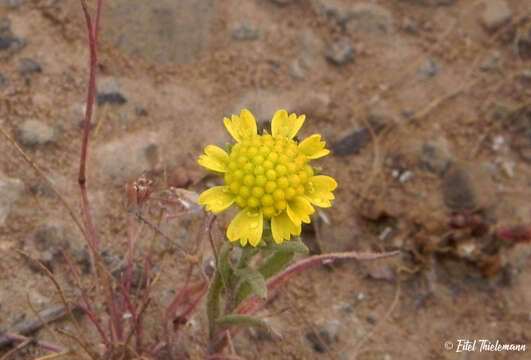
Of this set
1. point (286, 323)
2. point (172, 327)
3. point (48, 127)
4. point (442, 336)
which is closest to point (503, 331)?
point (442, 336)

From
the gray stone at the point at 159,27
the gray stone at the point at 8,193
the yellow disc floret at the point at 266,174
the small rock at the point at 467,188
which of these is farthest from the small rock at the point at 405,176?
the gray stone at the point at 8,193

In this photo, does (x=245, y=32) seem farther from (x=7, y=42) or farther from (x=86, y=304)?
(x=86, y=304)

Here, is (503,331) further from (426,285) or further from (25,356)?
(25,356)

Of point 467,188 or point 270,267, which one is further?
point 467,188

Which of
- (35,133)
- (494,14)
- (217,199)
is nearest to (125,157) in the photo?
(35,133)

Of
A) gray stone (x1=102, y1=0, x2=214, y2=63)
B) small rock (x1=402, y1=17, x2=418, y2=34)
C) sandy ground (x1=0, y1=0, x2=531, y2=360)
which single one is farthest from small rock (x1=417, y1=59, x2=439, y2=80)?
gray stone (x1=102, y1=0, x2=214, y2=63)

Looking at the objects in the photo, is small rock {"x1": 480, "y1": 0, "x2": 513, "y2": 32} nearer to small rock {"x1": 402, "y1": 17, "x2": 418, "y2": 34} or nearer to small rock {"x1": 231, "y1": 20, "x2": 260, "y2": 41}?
small rock {"x1": 402, "y1": 17, "x2": 418, "y2": 34}
